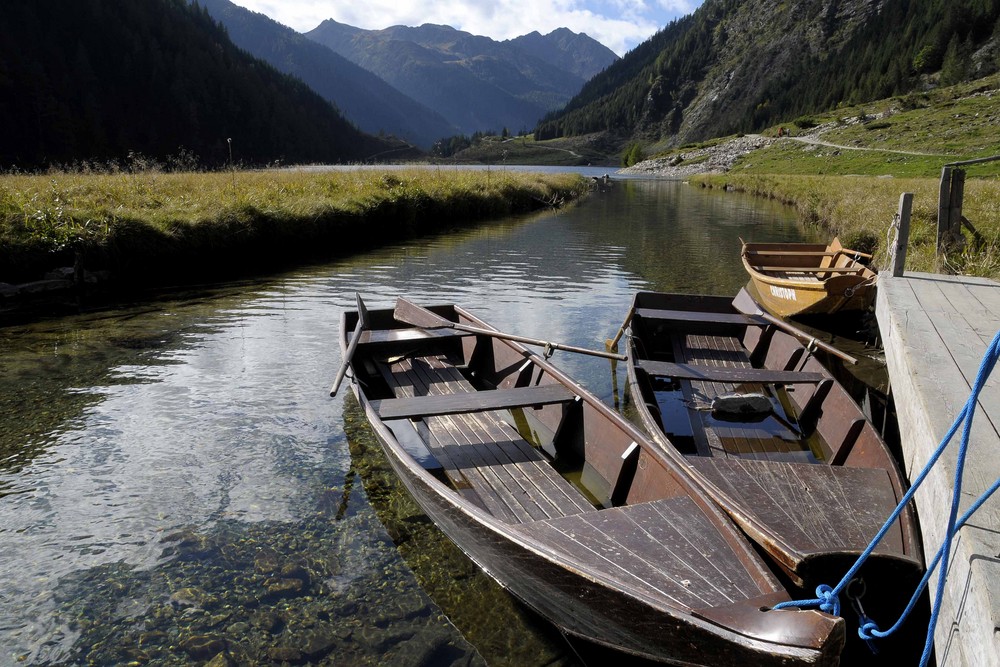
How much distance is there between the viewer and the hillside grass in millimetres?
13711

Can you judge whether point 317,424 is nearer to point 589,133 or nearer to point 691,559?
point 691,559

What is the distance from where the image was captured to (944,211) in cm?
1148

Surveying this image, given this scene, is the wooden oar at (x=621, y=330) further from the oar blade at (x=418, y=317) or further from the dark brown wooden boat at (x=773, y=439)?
the oar blade at (x=418, y=317)

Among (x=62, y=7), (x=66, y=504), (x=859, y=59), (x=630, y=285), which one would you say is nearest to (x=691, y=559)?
(x=66, y=504)

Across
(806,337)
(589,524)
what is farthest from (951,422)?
(806,337)

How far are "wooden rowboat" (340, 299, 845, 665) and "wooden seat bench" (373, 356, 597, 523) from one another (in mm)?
16

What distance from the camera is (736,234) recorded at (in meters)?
27.7

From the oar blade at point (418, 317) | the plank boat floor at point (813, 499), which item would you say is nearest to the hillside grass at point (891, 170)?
the plank boat floor at point (813, 499)

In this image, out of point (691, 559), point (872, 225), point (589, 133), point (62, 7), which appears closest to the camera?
point (691, 559)

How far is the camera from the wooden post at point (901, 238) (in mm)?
9898

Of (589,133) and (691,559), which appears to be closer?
(691,559)

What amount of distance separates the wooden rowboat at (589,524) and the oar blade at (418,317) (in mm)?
885

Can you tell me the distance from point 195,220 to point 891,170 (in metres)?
45.3

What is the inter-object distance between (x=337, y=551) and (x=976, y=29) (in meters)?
127
